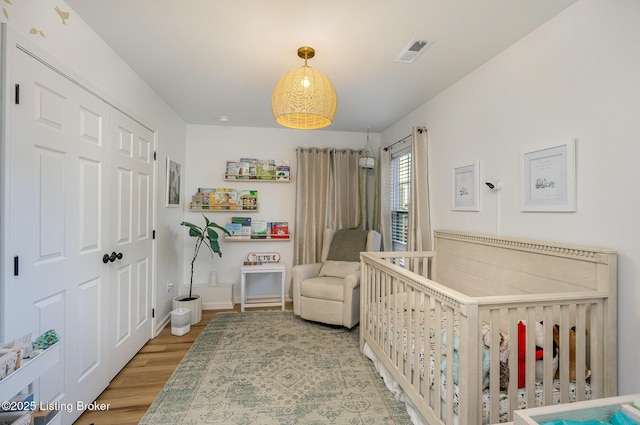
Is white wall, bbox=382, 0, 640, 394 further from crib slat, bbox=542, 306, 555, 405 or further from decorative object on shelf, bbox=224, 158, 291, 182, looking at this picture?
decorative object on shelf, bbox=224, 158, 291, 182

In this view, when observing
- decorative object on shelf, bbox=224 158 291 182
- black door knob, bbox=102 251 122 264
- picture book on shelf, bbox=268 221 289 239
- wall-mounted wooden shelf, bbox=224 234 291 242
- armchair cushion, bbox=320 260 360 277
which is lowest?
armchair cushion, bbox=320 260 360 277

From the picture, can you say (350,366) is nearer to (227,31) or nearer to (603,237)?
(603,237)

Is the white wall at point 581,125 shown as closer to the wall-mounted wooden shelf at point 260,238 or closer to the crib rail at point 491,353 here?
the crib rail at point 491,353

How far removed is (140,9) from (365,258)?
7.32ft

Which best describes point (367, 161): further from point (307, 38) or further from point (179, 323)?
point (179, 323)

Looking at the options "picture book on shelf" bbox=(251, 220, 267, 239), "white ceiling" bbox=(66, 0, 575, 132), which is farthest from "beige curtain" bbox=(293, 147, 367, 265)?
"white ceiling" bbox=(66, 0, 575, 132)

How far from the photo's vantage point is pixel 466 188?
7.57ft

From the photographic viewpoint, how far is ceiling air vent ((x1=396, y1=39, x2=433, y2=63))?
6.06 feet

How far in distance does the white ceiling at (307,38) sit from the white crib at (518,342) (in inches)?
52.6

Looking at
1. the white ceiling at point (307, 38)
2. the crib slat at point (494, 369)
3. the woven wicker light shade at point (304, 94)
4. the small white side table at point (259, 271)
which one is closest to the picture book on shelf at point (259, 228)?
the small white side table at point (259, 271)

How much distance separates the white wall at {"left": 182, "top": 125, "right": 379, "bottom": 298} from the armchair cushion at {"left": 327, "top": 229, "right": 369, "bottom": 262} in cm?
72

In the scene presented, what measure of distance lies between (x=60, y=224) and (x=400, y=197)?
3.20m

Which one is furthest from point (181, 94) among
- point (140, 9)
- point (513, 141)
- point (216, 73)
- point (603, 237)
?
point (603, 237)

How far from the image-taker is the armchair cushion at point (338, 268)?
323 centimetres
